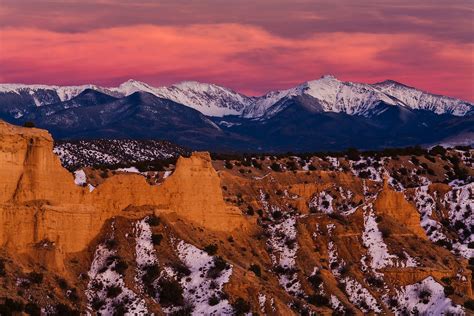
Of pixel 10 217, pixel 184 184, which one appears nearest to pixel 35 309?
pixel 10 217

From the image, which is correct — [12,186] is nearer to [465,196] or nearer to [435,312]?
[435,312]

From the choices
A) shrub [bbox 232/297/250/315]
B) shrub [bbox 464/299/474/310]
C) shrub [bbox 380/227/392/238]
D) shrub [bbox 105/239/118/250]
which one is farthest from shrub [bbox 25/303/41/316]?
shrub [bbox 380/227/392/238]

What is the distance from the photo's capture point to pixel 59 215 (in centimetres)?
8288

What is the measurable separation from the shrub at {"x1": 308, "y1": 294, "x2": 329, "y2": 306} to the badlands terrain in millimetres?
72

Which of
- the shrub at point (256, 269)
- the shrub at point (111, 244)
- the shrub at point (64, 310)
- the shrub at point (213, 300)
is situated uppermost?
the shrub at point (111, 244)

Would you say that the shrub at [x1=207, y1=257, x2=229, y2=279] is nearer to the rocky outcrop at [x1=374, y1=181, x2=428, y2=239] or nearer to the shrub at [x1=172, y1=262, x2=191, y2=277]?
the shrub at [x1=172, y1=262, x2=191, y2=277]

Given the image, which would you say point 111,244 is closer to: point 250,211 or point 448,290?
point 448,290

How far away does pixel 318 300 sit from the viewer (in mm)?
90875

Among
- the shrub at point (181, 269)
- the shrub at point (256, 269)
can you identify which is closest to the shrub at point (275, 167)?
the shrub at point (256, 269)

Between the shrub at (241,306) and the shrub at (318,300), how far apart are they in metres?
8.34

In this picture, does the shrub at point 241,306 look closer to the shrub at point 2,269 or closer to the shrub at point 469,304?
the shrub at point 2,269

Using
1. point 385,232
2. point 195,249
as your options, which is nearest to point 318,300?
point 195,249

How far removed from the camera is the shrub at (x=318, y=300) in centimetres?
9056

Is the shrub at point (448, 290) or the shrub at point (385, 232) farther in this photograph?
the shrub at point (385, 232)
